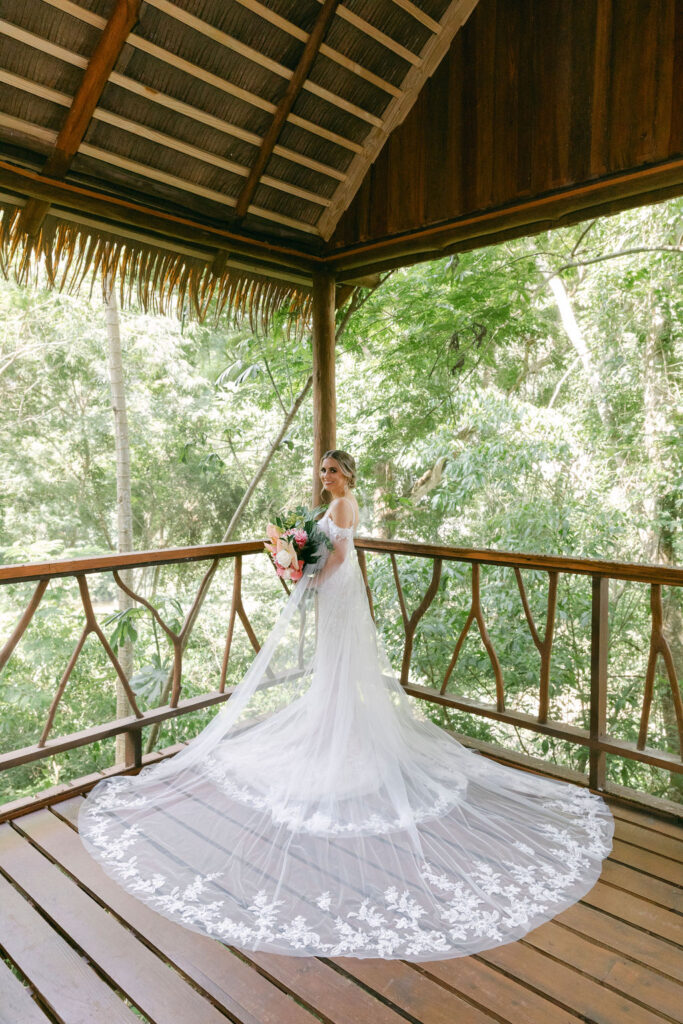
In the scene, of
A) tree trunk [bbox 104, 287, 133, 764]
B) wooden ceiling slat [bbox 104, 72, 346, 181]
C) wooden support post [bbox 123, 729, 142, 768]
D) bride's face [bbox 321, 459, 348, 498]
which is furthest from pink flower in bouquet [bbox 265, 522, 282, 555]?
tree trunk [bbox 104, 287, 133, 764]

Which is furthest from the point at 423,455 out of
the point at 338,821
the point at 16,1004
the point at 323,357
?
the point at 16,1004

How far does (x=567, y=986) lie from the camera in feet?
6.16

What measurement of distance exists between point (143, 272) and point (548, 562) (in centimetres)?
254

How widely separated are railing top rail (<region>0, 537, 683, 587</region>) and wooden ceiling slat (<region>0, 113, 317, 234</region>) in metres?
1.85

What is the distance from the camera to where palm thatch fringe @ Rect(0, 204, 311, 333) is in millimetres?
3096

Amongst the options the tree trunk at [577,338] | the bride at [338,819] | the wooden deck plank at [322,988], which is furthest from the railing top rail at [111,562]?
the tree trunk at [577,338]

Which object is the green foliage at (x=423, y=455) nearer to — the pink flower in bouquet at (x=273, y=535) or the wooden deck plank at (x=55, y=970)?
the pink flower in bouquet at (x=273, y=535)

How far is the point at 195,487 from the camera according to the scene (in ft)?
→ 32.2

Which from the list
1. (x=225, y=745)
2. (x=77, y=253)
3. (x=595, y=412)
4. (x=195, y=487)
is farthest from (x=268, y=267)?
(x=195, y=487)

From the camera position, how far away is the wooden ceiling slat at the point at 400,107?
3400mm

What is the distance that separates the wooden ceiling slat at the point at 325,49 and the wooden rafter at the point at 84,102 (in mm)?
584

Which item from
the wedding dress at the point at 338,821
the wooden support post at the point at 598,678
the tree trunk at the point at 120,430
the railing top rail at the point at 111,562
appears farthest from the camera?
the tree trunk at the point at 120,430

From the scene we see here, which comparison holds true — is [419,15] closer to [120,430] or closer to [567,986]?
[567,986]

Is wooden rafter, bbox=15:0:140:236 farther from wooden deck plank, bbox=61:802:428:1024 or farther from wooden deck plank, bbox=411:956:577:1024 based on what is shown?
wooden deck plank, bbox=411:956:577:1024
